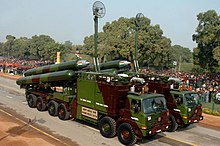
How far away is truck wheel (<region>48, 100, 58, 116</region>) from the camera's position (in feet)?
57.6

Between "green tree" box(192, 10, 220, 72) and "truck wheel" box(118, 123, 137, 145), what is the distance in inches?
1150

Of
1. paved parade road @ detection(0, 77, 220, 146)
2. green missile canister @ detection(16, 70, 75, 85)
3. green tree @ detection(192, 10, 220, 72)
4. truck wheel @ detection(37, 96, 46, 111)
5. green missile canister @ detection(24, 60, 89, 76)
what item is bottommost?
paved parade road @ detection(0, 77, 220, 146)

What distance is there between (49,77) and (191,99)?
28.5 feet

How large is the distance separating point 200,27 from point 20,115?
1258 inches

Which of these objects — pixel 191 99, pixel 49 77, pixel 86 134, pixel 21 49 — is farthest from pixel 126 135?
pixel 21 49

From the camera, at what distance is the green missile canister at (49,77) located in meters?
16.1

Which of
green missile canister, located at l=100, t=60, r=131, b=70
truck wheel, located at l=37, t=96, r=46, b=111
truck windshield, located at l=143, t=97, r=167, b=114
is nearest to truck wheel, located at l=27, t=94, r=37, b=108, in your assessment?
truck wheel, located at l=37, t=96, r=46, b=111

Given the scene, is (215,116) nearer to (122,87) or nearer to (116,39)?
(122,87)

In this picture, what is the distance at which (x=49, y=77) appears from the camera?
17.6 meters

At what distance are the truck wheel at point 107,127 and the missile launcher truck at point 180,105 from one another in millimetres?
3779

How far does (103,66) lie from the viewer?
19.3 meters

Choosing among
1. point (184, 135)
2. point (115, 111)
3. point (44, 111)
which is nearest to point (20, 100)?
point (44, 111)

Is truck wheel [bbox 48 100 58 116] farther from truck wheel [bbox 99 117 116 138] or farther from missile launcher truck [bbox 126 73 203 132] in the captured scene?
missile launcher truck [bbox 126 73 203 132]

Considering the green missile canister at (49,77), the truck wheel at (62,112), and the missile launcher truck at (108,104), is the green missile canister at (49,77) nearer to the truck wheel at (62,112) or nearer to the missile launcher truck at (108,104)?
the missile launcher truck at (108,104)
